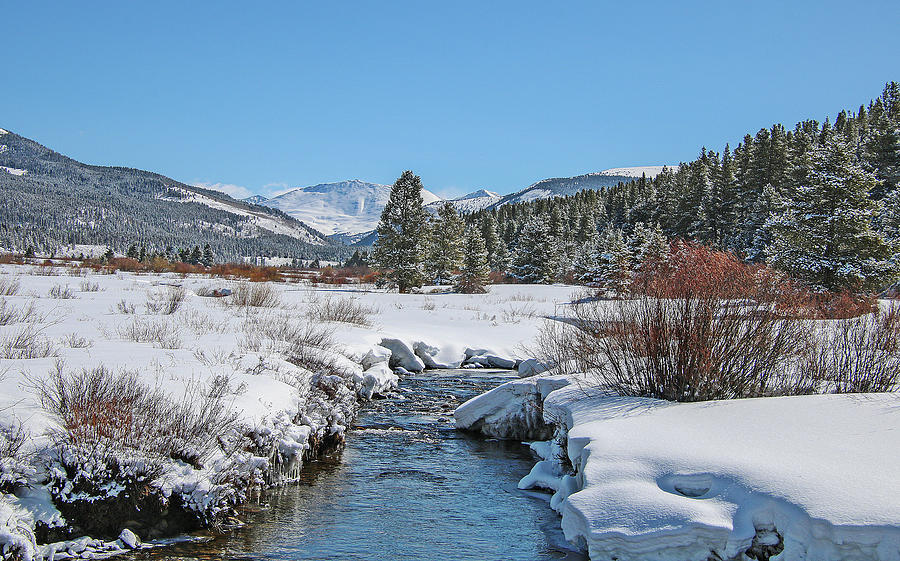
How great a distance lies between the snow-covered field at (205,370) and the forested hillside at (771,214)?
32.9ft

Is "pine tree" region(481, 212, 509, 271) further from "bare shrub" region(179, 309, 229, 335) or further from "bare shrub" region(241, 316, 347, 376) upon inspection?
"bare shrub" region(241, 316, 347, 376)

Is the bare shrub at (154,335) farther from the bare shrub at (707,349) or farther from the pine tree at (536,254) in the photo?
the pine tree at (536,254)

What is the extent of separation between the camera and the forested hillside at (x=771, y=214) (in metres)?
25.3

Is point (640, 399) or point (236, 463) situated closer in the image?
point (236, 463)

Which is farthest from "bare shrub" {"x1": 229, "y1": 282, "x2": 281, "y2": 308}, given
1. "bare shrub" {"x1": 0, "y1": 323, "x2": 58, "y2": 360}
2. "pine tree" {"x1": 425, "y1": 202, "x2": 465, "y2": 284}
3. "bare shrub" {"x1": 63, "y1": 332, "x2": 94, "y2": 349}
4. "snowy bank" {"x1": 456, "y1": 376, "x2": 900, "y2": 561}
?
"pine tree" {"x1": 425, "y1": 202, "x2": 465, "y2": 284}

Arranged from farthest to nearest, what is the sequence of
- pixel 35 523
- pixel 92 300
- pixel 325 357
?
pixel 92 300 → pixel 325 357 → pixel 35 523

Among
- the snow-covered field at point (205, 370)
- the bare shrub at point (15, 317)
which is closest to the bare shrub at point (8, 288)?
the snow-covered field at point (205, 370)

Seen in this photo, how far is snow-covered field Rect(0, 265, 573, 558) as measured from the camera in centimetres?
570

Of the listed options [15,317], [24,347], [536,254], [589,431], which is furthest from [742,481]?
[536,254]

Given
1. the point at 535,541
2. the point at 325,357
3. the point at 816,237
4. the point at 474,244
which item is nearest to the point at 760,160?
the point at 474,244

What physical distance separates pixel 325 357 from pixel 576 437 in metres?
7.97

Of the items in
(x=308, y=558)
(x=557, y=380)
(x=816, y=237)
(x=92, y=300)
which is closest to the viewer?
(x=308, y=558)

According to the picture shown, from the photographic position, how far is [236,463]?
7035 millimetres

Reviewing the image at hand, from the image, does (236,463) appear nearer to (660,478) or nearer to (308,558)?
(308,558)
